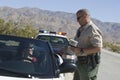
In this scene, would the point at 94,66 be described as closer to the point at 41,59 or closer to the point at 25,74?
the point at 41,59

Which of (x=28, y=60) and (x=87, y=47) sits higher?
(x=87, y=47)

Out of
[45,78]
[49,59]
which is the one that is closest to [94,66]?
[49,59]

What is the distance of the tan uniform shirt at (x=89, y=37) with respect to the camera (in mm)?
7004

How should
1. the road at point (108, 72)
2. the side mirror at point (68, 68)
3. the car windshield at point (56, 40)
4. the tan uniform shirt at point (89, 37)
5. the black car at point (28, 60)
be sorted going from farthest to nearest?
the road at point (108, 72)
the car windshield at point (56, 40)
the tan uniform shirt at point (89, 37)
the side mirror at point (68, 68)
the black car at point (28, 60)

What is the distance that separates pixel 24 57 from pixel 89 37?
3.84ft

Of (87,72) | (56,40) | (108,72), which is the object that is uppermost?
(87,72)

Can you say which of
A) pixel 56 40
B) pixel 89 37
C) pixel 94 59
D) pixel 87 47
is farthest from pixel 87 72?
pixel 56 40

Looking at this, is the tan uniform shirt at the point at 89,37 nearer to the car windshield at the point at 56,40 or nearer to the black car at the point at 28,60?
the black car at the point at 28,60

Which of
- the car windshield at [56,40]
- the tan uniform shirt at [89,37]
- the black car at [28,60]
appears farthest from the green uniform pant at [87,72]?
the car windshield at [56,40]

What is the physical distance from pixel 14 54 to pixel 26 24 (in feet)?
132

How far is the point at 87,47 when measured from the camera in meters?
7.13

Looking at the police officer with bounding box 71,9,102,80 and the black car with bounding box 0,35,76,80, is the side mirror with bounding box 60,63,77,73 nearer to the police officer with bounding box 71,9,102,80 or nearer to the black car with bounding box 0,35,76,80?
the black car with bounding box 0,35,76,80

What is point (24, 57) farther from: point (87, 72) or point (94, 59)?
point (94, 59)

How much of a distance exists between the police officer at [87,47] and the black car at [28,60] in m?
0.55
